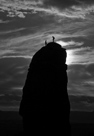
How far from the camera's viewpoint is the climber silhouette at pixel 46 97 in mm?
22062

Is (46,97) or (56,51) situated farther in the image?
(56,51)

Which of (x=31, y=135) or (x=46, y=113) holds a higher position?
(x=46, y=113)

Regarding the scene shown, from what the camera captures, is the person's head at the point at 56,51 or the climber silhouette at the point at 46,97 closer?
the climber silhouette at the point at 46,97

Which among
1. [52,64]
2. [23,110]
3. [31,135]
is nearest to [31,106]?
[23,110]

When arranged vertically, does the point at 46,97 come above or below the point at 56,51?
below

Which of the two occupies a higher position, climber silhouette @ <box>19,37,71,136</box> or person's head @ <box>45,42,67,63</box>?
person's head @ <box>45,42,67,63</box>

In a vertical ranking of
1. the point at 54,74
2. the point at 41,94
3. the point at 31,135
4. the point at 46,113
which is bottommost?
the point at 31,135

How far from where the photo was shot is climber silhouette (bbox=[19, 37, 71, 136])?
22.1m

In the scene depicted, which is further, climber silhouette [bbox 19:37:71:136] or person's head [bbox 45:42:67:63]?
person's head [bbox 45:42:67:63]

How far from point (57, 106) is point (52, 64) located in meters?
3.46

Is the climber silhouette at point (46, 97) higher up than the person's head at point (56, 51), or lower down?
lower down

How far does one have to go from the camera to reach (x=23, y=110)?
73.8 ft

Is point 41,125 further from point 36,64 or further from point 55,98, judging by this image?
point 36,64

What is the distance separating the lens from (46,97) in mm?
22156
